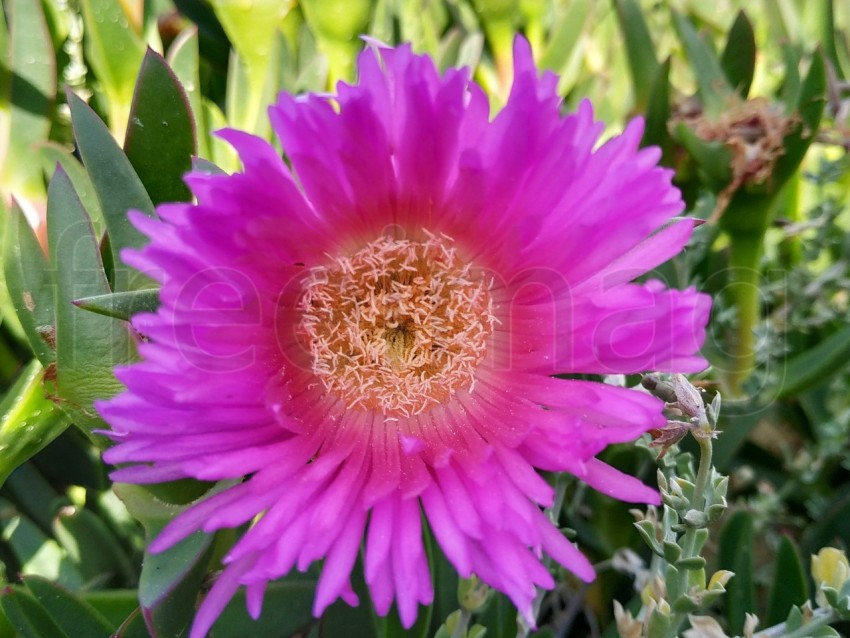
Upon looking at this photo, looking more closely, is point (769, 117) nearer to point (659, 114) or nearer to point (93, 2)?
point (659, 114)

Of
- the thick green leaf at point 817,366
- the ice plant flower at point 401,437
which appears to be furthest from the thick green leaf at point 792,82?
the ice plant flower at point 401,437

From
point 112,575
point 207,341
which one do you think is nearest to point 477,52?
point 207,341

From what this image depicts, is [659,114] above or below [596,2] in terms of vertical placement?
below

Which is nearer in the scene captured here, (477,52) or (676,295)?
(676,295)

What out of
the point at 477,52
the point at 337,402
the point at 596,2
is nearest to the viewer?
the point at 337,402

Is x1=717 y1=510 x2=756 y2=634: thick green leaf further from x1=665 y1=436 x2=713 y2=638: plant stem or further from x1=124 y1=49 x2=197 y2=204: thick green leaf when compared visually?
x1=124 y1=49 x2=197 y2=204: thick green leaf

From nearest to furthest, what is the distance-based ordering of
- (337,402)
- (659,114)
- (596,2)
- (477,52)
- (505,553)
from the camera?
(505,553)
(337,402)
(659,114)
(477,52)
(596,2)

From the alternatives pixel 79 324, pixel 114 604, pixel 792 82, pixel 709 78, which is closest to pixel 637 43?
pixel 709 78
